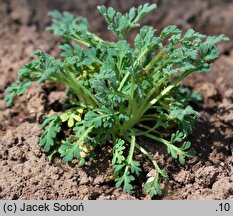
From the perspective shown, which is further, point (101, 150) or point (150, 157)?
point (101, 150)

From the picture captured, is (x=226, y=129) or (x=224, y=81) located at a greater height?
(x=224, y=81)

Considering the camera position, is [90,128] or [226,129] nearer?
[90,128]

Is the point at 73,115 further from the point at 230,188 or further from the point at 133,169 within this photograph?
the point at 230,188

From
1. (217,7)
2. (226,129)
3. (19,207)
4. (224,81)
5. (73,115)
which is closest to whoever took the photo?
(19,207)

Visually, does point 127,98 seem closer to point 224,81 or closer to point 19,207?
point 19,207

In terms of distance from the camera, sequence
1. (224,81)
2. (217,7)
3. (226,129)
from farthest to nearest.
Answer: (217,7) < (224,81) < (226,129)

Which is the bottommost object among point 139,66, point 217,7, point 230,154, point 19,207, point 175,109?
point 19,207

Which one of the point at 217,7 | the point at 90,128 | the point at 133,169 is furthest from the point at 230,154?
the point at 217,7
